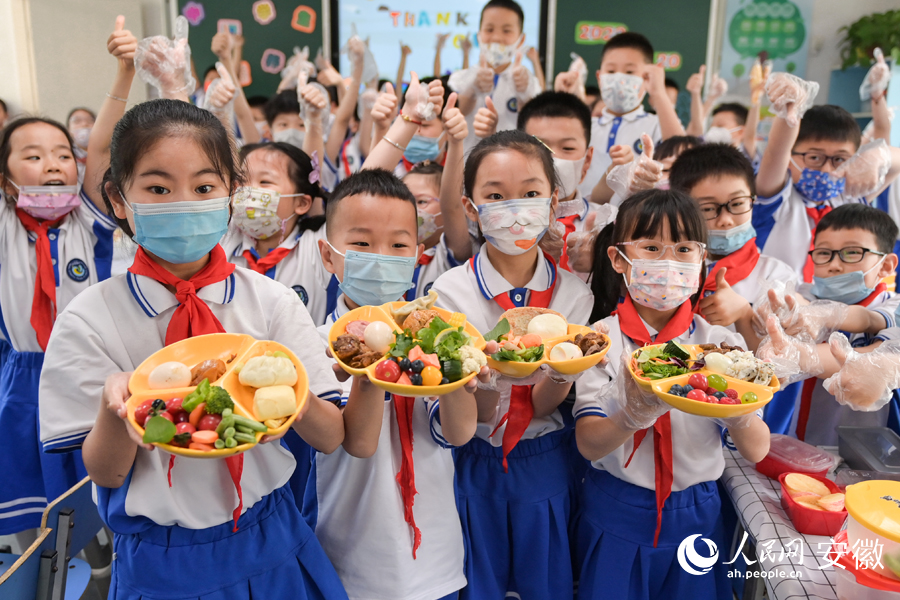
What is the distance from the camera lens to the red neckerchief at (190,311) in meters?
1.29

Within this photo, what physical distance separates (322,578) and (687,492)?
3.67 feet

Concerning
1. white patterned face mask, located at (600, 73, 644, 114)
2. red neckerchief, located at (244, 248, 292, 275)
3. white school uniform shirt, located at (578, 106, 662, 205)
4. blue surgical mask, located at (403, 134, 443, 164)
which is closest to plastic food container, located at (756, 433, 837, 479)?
red neckerchief, located at (244, 248, 292, 275)

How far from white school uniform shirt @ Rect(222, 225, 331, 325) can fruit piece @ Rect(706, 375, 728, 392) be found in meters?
1.59

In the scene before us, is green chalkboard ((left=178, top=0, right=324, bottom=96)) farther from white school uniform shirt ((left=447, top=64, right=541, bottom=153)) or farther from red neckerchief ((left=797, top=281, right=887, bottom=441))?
red neckerchief ((left=797, top=281, right=887, bottom=441))

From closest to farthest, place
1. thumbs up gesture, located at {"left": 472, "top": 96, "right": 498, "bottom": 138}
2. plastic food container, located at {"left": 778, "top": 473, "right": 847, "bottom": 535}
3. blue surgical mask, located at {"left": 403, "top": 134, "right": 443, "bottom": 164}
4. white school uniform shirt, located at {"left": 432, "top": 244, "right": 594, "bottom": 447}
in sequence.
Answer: plastic food container, located at {"left": 778, "top": 473, "right": 847, "bottom": 535} < white school uniform shirt, located at {"left": 432, "top": 244, "right": 594, "bottom": 447} < thumbs up gesture, located at {"left": 472, "top": 96, "right": 498, "bottom": 138} < blue surgical mask, located at {"left": 403, "top": 134, "right": 443, "bottom": 164}

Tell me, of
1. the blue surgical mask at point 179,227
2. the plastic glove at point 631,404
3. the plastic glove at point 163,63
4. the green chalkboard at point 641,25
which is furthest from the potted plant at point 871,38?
the blue surgical mask at point 179,227

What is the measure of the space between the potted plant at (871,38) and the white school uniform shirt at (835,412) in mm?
5153

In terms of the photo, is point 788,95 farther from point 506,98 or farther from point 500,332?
point 506,98

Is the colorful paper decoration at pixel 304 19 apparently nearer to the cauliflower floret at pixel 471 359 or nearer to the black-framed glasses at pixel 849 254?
the black-framed glasses at pixel 849 254

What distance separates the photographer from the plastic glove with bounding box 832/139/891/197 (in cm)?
268

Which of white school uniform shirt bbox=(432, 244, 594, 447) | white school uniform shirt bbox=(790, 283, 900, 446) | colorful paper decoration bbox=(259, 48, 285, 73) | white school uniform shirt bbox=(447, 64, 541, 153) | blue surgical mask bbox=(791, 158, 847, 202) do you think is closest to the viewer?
white school uniform shirt bbox=(432, 244, 594, 447)

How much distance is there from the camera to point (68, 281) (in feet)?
8.48

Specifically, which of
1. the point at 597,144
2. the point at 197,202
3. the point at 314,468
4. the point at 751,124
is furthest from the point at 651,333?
the point at 751,124

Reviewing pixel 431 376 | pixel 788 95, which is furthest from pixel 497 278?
pixel 788 95
